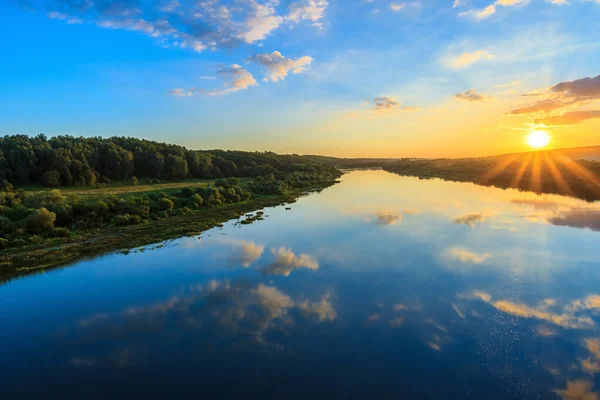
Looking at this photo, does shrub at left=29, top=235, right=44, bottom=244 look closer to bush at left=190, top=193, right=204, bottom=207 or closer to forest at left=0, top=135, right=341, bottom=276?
forest at left=0, top=135, right=341, bottom=276

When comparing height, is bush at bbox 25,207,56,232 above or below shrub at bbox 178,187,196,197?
below

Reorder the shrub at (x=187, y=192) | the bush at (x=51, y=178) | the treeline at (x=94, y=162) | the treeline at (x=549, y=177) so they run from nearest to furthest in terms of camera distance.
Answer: the shrub at (x=187, y=192) → the bush at (x=51, y=178) → the treeline at (x=94, y=162) → the treeline at (x=549, y=177)

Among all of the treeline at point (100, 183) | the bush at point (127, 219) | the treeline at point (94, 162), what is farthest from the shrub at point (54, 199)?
the treeline at point (94, 162)

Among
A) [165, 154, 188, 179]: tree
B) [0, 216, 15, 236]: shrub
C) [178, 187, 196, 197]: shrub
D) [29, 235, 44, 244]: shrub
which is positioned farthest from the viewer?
[165, 154, 188, 179]: tree

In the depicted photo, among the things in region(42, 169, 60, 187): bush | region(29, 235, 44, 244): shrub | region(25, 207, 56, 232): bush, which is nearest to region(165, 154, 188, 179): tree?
region(42, 169, 60, 187): bush

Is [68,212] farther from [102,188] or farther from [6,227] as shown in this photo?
[102,188]

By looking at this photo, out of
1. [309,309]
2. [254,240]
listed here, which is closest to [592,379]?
[309,309]

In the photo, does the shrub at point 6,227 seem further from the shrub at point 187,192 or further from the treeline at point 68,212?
the shrub at point 187,192
